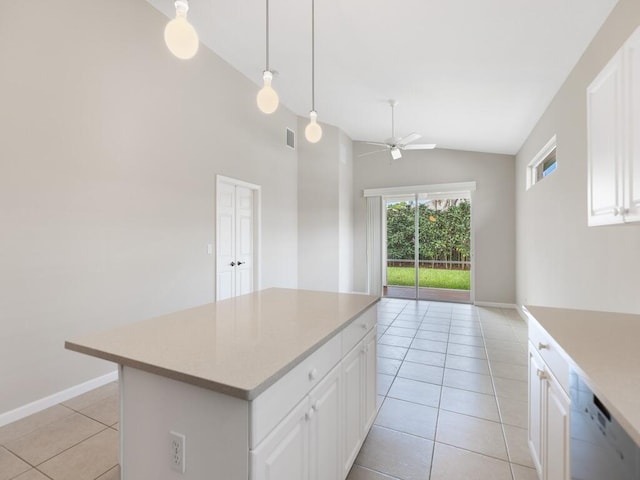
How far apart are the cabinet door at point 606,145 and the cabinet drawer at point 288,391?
1390 millimetres

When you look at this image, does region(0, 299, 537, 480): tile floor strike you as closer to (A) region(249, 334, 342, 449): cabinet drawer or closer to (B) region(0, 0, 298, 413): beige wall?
(B) region(0, 0, 298, 413): beige wall

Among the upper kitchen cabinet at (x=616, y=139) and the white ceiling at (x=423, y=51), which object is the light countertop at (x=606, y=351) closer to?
the upper kitchen cabinet at (x=616, y=139)

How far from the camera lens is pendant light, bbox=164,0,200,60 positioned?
1.33 m

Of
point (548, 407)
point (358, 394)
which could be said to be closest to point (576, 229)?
point (548, 407)

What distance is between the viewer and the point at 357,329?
1.75 meters

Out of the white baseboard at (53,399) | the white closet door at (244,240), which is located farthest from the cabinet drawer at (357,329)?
the white closet door at (244,240)

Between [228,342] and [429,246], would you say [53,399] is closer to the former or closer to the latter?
[228,342]

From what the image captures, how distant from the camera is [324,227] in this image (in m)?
6.10

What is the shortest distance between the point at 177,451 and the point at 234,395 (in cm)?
37

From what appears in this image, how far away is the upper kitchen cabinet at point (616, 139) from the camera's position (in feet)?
3.85

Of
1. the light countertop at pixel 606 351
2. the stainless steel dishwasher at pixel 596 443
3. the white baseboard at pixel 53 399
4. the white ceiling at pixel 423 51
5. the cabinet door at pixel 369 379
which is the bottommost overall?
the white baseboard at pixel 53 399

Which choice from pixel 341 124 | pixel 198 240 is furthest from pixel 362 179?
pixel 198 240

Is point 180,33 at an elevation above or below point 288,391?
above

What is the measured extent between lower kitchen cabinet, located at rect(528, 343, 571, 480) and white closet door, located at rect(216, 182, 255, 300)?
354 centimetres
